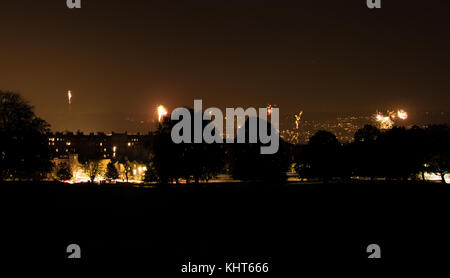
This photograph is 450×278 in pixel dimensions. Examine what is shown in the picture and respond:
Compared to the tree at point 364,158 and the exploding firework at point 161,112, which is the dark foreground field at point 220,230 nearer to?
the exploding firework at point 161,112

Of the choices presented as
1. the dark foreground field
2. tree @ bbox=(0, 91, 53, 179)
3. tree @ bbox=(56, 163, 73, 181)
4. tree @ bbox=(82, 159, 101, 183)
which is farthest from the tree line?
tree @ bbox=(56, 163, 73, 181)

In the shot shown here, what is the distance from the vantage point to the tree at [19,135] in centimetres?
4578

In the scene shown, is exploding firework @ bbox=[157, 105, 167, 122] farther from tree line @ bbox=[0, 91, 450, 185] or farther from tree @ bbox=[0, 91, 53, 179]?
tree @ bbox=[0, 91, 53, 179]

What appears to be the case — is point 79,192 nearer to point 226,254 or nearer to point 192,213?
point 192,213

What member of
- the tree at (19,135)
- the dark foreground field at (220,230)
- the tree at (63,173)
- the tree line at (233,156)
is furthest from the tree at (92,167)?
the dark foreground field at (220,230)

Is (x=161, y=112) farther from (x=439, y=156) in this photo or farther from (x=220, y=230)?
(x=439, y=156)

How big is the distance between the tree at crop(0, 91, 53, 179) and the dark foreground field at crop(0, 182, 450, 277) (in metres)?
18.2

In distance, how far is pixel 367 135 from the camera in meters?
78.0

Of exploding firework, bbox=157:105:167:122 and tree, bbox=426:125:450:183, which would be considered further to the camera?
tree, bbox=426:125:450:183

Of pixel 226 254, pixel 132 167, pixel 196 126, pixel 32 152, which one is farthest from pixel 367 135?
pixel 226 254

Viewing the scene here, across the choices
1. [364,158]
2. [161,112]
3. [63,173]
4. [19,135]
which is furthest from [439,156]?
[63,173]

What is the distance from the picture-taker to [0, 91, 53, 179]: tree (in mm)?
45781

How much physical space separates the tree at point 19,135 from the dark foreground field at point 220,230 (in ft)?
59.7
